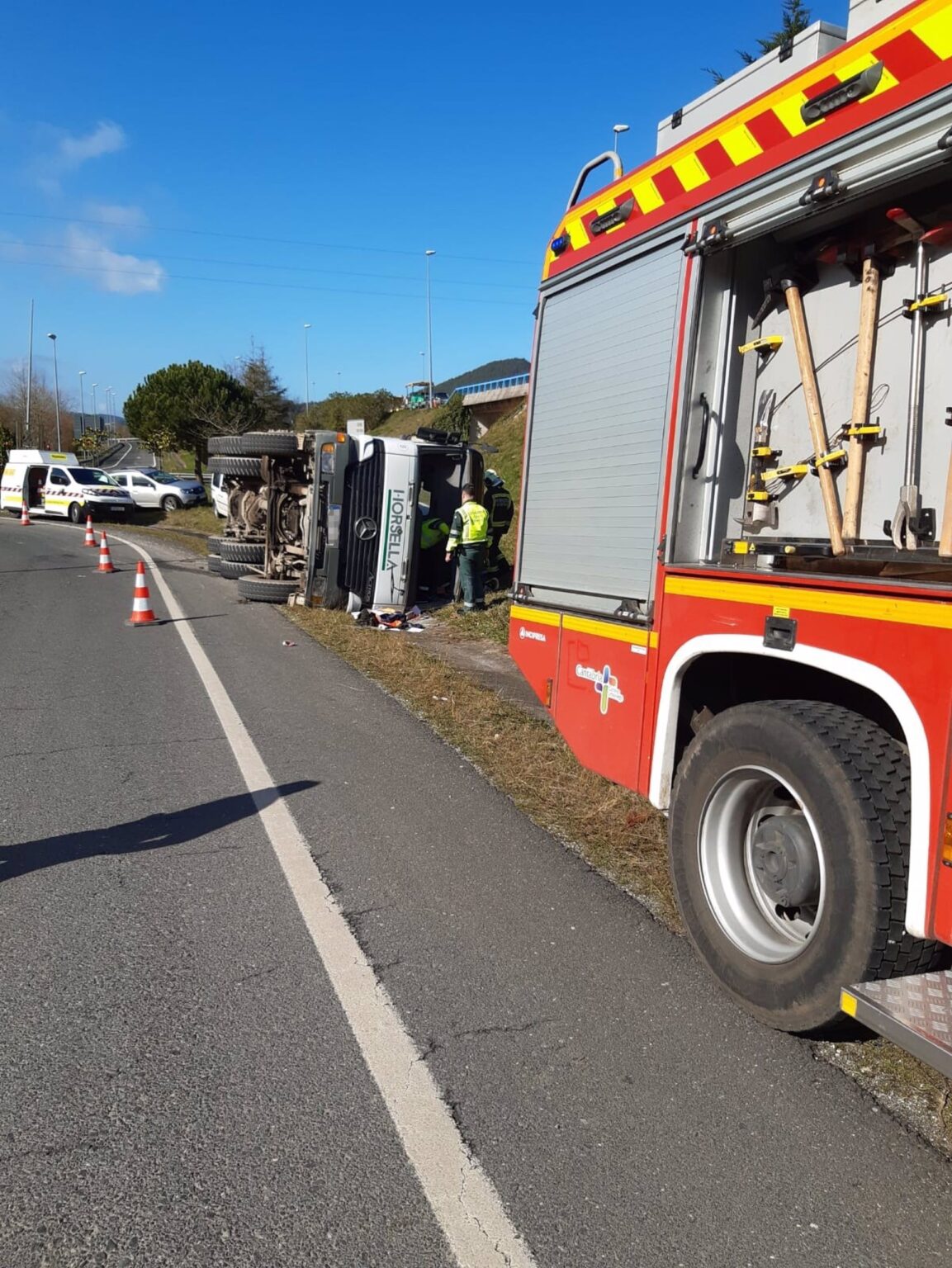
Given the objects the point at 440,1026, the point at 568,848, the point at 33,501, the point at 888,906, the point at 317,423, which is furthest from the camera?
the point at 317,423

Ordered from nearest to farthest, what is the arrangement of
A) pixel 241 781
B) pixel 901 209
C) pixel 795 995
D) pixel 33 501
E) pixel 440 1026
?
pixel 795 995 < pixel 440 1026 < pixel 901 209 < pixel 241 781 < pixel 33 501

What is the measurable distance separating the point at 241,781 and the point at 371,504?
7272mm

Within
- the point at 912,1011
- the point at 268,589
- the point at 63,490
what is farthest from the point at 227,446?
the point at 63,490

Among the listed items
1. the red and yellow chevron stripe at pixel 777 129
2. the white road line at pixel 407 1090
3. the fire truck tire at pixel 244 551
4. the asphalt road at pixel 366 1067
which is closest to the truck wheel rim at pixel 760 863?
the asphalt road at pixel 366 1067

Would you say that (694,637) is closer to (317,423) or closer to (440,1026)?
(440,1026)

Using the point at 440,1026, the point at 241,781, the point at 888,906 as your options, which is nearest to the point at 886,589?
the point at 888,906

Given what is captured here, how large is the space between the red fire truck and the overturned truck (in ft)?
25.8

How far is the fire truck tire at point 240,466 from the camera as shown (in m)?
14.5

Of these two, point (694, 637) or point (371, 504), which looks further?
point (371, 504)

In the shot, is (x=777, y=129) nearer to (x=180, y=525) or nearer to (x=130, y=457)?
(x=180, y=525)

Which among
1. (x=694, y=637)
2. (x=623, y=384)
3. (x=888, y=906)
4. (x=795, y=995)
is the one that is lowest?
(x=795, y=995)

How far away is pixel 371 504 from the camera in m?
12.5

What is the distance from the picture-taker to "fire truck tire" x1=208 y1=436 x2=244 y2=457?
1441cm

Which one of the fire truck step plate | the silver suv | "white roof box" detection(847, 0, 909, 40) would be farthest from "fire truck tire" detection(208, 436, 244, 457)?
the silver suv
